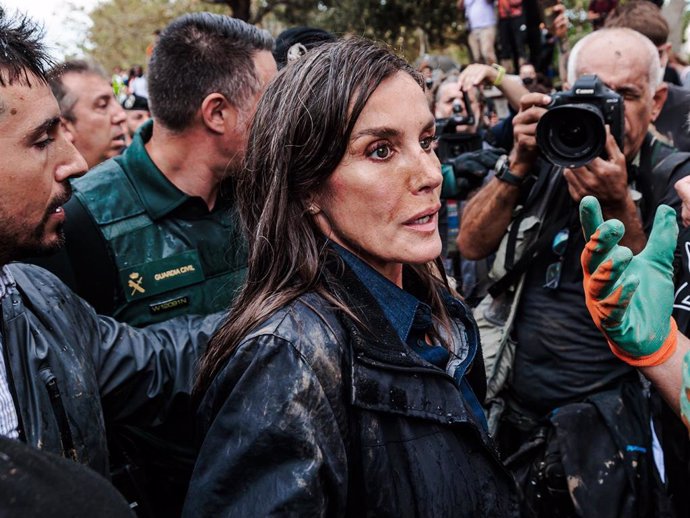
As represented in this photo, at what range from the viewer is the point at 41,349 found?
1.58 m

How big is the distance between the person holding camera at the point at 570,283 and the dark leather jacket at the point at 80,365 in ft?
4.02

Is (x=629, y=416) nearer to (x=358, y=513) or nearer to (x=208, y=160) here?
→ (x=358, y=513)

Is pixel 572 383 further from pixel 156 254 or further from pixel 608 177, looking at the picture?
pixel 156 254

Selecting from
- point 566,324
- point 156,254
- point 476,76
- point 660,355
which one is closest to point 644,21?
point 476,76

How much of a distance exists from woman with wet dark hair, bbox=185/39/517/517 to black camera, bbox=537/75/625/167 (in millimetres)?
859

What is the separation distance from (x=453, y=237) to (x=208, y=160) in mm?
1520

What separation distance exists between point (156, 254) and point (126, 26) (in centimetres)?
1955

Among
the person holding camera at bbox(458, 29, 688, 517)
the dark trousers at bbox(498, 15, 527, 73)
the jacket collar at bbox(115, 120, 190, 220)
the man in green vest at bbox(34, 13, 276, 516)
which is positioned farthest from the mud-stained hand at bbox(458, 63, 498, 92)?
the dark trousers at bbox(498, 15, 527, 73)

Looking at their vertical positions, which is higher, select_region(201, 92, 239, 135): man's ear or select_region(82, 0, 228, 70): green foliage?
select_region(82, 0, 228, 70): green foliage

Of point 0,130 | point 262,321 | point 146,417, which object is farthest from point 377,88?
point 146,417

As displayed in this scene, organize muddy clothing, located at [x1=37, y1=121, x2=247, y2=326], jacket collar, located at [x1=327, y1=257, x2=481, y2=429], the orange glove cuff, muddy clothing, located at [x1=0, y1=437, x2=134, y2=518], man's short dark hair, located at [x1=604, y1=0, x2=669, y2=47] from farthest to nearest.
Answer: man's short dark hair, located at [x1=604, y1=0, x2=669, y2=47] < muddy clothing, located at [x1=37, y1=121, x2=247, y2=326] < the orange glove cuff < jacket collar, located at [x1=327, y1=257, x2=481, y2=429] < muddy clothing, located at [x1=0, y1=437, x2=134, y2=518]

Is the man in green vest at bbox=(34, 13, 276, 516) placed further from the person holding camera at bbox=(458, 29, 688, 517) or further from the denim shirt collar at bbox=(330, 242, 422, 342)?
the person holding camera at bbox=(458, 29, 688, 517)

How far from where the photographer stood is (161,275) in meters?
2.34

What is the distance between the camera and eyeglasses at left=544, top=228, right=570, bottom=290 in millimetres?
2512
